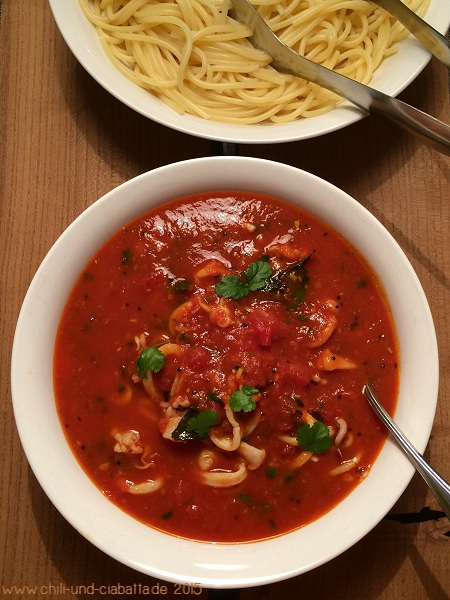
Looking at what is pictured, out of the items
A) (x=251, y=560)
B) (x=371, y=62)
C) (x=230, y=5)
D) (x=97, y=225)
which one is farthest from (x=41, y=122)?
(x=251, y=560)

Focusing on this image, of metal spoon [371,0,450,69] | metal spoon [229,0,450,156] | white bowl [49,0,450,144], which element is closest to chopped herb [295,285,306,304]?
white bowl [49,0,450,144]

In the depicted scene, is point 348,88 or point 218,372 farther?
point 348,88

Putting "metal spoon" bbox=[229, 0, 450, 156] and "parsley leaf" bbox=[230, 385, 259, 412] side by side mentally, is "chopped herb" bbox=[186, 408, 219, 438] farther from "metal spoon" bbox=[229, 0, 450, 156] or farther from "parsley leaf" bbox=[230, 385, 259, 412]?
"metal spoon" bbox=[229, 0, 450, 156]

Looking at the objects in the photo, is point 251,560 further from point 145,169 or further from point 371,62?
point 371,62

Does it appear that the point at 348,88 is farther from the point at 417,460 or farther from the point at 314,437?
the point at 417,460

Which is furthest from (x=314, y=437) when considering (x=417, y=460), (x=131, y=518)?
(x=131, y=518)

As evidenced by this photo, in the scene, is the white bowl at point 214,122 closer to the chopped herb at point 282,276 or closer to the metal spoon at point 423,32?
the metal spoon at point 423,32
